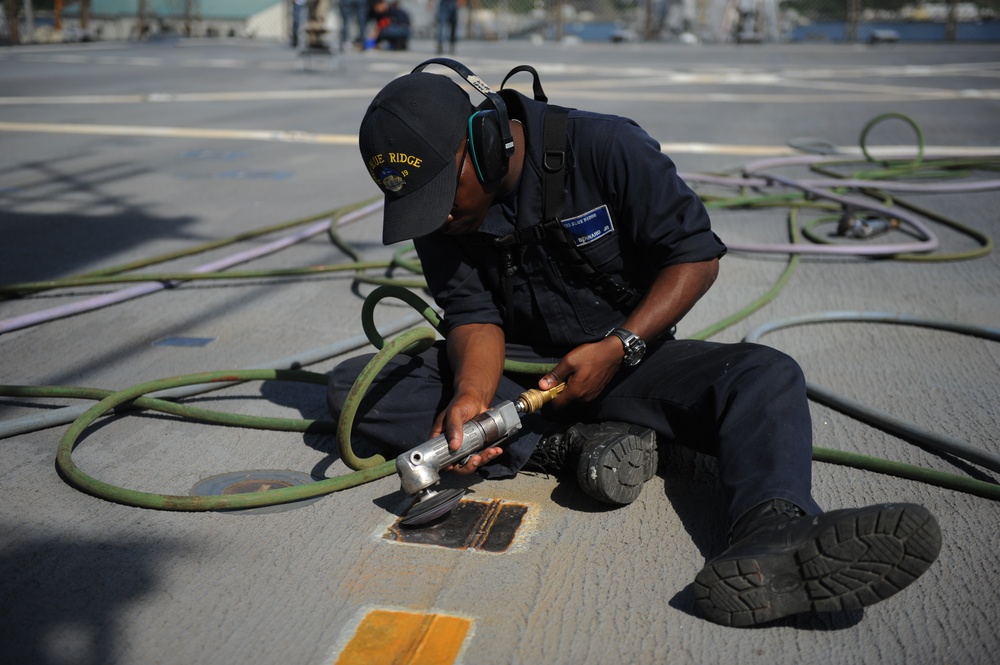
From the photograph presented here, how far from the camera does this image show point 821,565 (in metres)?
1.96

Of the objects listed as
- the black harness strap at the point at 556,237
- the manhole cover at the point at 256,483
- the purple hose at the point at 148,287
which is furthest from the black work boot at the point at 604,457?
the purple hose at the point at 148,287

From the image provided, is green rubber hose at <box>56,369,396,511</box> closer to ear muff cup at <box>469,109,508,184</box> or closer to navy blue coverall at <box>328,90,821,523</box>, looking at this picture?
navy blue coverall at <box>328,90,821,523</box>

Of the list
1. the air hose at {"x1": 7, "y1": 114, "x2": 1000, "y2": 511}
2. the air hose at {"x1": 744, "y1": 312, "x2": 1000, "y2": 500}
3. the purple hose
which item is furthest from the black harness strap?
the purple hose

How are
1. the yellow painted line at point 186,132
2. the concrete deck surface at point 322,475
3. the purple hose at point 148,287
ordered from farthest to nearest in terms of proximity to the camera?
1. the yellow painted line at point 186,132
2. the purple hose at point 148,287
3. the concrete deck surface at point 322,475

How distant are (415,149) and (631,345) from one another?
2.46 feet

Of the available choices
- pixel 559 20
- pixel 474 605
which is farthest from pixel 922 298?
pixel 559 20

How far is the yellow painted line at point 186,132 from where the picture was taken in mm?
9148

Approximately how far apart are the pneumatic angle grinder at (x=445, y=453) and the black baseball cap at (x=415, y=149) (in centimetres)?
50

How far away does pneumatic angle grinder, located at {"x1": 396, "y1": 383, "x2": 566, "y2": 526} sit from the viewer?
2266 millimetres

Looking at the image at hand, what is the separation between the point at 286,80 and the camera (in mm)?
14742

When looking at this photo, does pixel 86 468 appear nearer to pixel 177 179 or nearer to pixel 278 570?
pixel 278 570

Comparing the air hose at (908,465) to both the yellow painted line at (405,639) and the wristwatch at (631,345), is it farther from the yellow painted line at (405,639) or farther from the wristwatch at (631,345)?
the yellow painted line at (405,639)

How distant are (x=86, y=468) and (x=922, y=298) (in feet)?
11.9

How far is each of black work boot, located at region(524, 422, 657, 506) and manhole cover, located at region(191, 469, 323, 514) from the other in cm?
67
